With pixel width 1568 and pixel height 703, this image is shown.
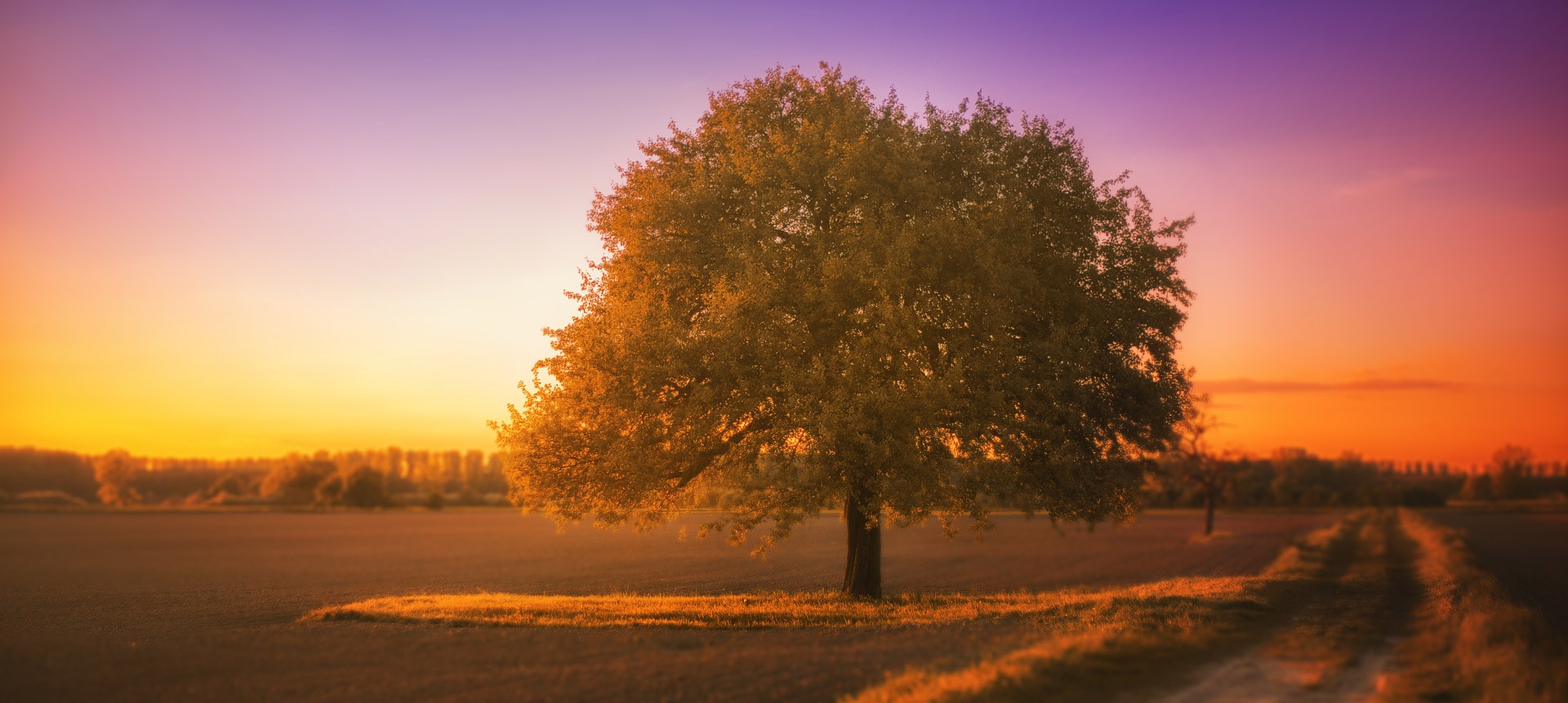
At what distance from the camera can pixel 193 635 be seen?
2188cm

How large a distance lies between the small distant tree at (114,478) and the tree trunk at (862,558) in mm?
193194

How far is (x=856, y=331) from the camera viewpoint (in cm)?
2438

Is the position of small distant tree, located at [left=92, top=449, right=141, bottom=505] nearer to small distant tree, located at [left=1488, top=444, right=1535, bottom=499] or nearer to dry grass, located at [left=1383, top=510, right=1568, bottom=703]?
dry grass, located at [left=1383, top=510, right=1568, bottom=703]

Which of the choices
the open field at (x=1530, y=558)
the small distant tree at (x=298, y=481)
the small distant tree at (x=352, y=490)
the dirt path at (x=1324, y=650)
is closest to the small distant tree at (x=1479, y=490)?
the open field at (x=1530, y=558)

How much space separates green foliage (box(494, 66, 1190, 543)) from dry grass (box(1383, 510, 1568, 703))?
8.26m

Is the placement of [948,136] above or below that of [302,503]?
above

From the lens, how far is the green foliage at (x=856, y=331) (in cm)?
2297

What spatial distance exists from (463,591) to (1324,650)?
30.5 m

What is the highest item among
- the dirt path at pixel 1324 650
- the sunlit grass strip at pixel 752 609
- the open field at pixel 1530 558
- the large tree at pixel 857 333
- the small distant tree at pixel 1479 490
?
the large tree at pixel 857 333

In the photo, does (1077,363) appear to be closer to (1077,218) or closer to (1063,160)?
(1077,218)

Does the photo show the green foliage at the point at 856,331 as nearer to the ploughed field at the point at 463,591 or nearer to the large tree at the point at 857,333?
the large tree at the point at 857,333

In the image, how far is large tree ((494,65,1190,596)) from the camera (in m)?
23.0

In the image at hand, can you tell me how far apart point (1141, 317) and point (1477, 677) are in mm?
14102

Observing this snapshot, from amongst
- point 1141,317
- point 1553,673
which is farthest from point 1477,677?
point 1141,317
